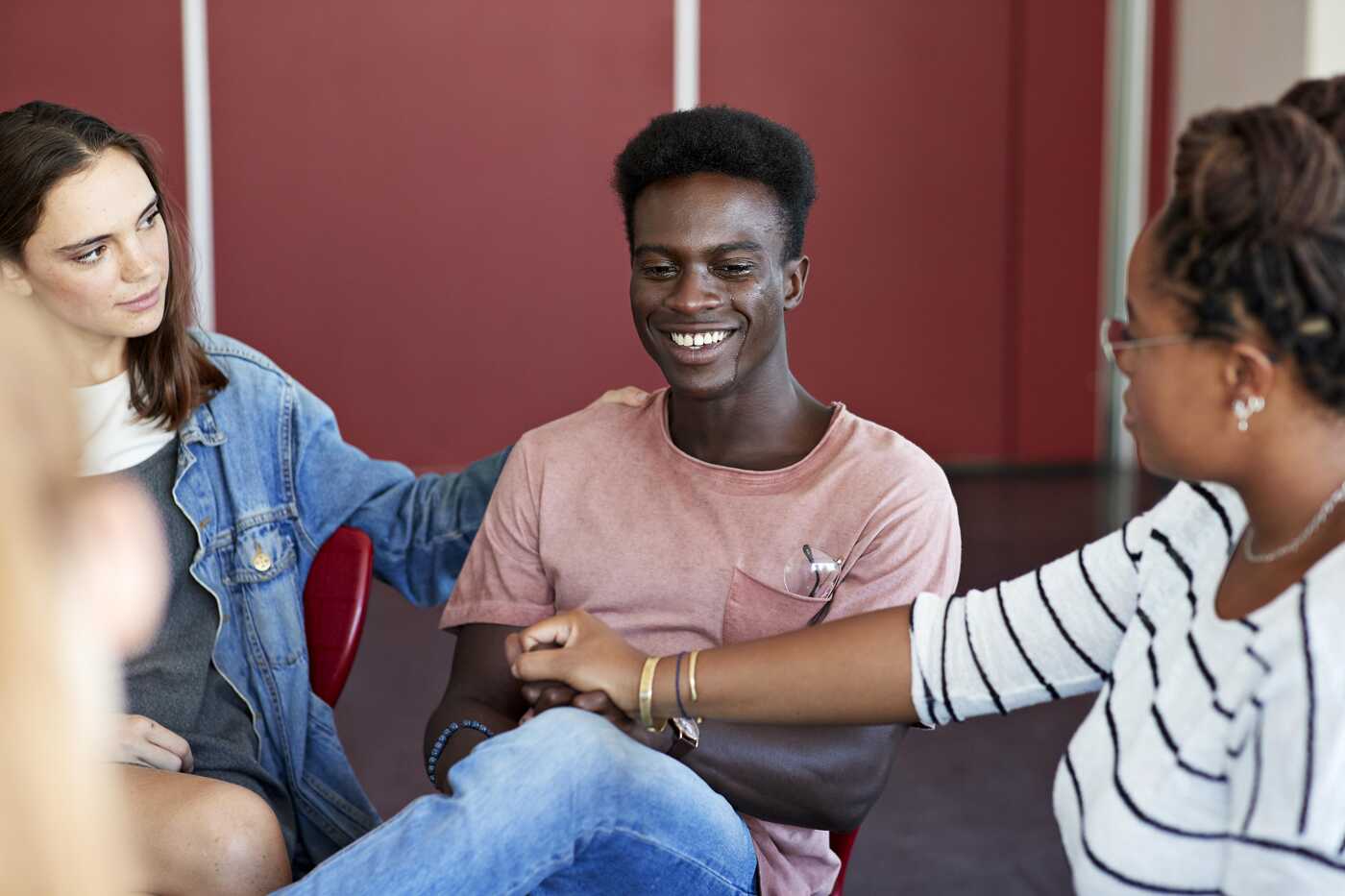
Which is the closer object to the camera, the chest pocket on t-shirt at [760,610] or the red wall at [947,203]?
the chest pocket on t-shirt at [760,610]

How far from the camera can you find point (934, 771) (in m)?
3.35

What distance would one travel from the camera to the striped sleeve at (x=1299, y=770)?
0.95 meters

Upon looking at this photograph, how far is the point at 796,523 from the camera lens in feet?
5.68

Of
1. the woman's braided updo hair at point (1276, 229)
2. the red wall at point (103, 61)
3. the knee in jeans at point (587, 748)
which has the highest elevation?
the red wall at point (103, 61)

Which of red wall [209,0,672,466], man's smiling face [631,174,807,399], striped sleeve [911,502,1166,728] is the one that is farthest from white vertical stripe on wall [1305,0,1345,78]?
striped sleeve [911,502,1166,728]

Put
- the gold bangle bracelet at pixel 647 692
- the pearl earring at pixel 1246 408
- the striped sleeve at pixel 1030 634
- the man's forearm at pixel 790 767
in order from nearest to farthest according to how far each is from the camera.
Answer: the pearl earring at pixel 1246 408 → the striped sleeve at pixel 1030 634 → the gold bangle bracelet at pixel 647 692 → the man's forearm at pixel 790 767

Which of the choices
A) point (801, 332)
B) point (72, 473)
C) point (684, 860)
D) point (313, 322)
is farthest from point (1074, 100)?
point (72, 473)

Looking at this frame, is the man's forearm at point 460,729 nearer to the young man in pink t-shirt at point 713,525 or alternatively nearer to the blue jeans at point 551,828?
the young man in pink t-shirt at point 713,525

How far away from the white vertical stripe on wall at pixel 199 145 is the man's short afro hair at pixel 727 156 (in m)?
4.18

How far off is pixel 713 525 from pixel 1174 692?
75cm

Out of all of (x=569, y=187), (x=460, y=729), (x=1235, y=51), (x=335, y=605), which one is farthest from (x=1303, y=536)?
(x=1235, y=51)

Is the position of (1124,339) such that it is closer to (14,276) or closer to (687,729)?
(687,729)

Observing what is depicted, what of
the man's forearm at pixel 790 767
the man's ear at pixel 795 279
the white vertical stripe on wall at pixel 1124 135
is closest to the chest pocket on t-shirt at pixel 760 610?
the man's forearm at pixel 790 767

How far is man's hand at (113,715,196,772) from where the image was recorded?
67.6 inches
